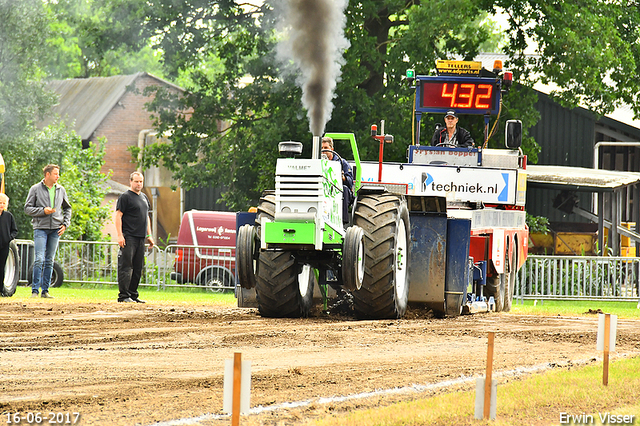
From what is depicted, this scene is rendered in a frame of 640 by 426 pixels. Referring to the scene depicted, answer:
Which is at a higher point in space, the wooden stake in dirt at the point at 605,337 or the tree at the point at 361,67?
the tree at the point at 361,67

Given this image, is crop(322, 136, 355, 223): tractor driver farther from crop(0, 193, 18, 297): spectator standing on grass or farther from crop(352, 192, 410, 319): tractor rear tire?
crop(0, 193, 18, 297): spectator standing on grass

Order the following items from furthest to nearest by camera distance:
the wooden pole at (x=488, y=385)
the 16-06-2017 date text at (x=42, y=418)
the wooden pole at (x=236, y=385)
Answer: the wooden pole at (x=488, y=385) < the 16-06-2017 date text at (x=42, y=418) < the wooden pole at (x=236, y=385)

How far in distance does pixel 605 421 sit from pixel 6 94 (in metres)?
31.5

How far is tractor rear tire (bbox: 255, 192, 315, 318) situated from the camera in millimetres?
11219

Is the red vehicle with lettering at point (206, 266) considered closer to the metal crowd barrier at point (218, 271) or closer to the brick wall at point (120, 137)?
the metal crowd barrier at point (218, 271)

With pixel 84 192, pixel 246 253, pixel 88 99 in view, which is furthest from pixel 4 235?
pixel 88 99

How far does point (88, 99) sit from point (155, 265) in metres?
28.1

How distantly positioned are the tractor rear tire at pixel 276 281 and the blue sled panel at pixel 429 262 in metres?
1.70

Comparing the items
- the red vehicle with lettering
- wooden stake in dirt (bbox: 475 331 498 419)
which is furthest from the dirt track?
the red vehicle with lettering

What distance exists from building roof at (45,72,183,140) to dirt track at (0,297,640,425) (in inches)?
1335

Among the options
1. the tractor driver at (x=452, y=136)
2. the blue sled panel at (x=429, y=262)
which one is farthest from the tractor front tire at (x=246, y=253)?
the tractor driver at (x=452, y=136)

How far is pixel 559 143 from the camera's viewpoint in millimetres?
32219

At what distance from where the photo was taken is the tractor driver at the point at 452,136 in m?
16.2

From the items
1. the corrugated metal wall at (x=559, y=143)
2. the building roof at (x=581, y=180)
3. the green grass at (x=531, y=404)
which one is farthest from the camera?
the corrugated metal wall at (x=559, y=143)
